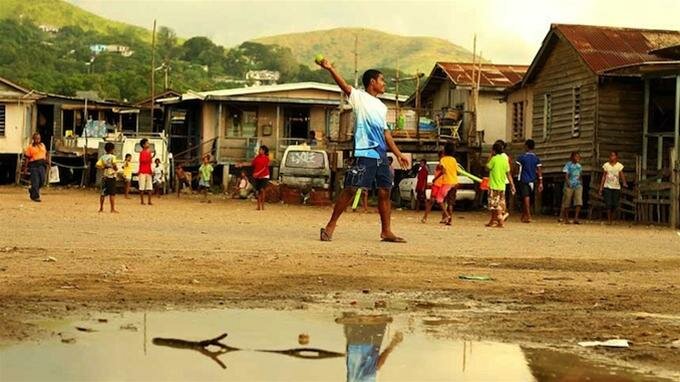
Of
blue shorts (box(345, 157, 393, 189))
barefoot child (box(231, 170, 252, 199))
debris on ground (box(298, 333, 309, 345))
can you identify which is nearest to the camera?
debris on ground (box(298, 333, 309, 345))

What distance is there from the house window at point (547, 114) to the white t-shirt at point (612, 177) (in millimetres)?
9011

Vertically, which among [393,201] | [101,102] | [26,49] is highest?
[26,49]

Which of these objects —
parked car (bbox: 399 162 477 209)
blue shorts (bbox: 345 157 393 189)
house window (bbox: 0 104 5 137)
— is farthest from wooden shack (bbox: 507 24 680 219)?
house window (bbox: 0 104 5 137)

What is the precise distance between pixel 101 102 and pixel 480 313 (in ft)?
161

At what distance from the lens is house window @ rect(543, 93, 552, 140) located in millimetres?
35969

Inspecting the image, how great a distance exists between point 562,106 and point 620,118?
3.03 meters

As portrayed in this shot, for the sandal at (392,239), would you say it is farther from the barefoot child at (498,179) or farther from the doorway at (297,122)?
the doorway at (297,122)

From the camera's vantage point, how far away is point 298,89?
1967 inches

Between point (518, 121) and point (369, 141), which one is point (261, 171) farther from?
point (369, 141)

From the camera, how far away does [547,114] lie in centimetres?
3619

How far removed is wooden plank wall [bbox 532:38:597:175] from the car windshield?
6258 millimetres

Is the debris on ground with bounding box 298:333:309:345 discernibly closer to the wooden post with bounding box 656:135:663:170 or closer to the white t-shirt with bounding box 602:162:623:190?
the white t-shirt with bounding box 602:162:623:190

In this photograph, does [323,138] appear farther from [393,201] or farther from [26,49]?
[26,49]

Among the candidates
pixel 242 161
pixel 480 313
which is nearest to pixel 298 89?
pixel 242 161
